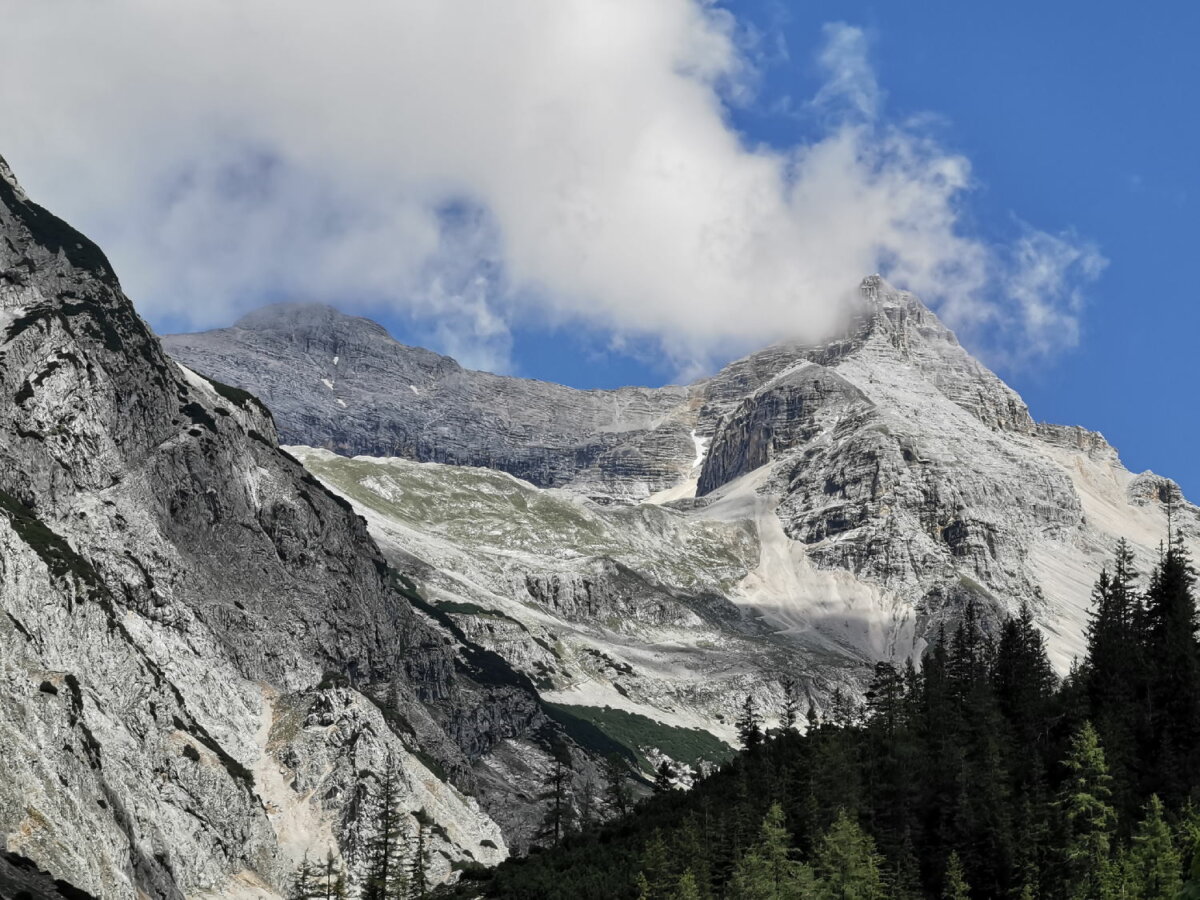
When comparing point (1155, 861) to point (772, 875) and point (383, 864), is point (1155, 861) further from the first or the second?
point (383, 864)

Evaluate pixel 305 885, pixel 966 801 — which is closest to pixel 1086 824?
pixel 966 801

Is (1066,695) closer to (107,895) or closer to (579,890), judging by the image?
(579,890)

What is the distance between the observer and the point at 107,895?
112062mm

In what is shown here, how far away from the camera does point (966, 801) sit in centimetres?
9844

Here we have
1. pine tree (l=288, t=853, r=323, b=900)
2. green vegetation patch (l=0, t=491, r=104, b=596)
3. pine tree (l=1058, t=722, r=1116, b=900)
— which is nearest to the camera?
pine tree (l=1058, t=722, r=1116, b=900)

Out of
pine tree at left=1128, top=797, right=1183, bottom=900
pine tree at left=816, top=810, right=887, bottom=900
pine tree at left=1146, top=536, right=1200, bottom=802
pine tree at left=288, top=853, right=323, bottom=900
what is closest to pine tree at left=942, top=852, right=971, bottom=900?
pine tree at left=816, top=810, right=887, bottom=900

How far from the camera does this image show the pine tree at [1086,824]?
78500mm

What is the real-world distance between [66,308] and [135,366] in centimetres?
1283

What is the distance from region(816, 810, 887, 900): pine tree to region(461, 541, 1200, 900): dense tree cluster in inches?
5.3

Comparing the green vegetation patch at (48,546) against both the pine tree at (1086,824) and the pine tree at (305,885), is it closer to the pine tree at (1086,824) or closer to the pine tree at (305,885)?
the pine tree at (305,885)

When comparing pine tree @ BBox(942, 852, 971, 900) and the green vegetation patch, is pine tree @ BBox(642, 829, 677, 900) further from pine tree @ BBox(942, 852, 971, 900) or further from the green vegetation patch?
the green vegetation patch

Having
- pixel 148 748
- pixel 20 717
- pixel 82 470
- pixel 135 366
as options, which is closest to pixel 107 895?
pixel 20 717

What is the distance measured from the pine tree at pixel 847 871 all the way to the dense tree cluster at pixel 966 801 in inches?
5.3

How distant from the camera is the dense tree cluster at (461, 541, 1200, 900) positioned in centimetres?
8269
